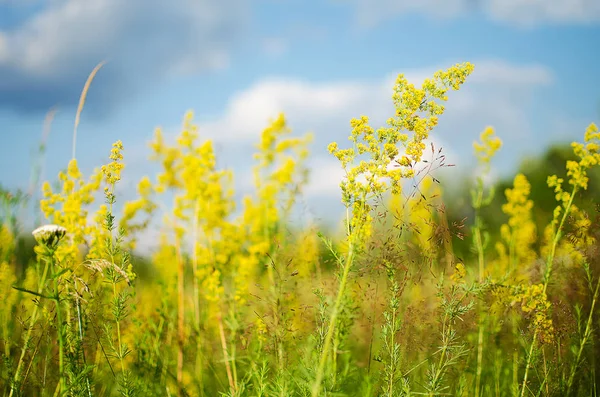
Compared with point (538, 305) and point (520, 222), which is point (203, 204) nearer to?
point (538, 305)

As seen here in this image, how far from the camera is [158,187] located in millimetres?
3211

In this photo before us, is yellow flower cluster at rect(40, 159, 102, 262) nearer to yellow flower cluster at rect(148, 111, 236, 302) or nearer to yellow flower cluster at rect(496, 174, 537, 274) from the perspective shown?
yellow flower cluster at rect(148, 111, 236, 302)

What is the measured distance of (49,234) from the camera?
2.51m

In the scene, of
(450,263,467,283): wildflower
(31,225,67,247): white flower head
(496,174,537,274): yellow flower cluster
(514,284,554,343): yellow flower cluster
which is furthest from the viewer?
(496,174,537,274): yellow flower cluster

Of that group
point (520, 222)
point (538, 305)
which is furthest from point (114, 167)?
point (520, 222)

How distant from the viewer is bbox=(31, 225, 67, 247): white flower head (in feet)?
8.14

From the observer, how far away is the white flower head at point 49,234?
2480 mm

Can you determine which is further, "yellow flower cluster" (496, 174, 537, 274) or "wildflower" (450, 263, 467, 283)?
"yellow flower cluster" (496, 174, 537, 274)

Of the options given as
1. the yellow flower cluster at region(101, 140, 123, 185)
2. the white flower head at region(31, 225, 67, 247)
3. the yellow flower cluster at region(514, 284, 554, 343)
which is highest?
the yellow flower cluster at region(101, 140, 123, 185)

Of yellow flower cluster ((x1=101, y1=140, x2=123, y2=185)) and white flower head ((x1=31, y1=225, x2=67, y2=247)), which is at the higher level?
yellow flower cluster ((x1=101, y1=140, x2=123, y2=185))

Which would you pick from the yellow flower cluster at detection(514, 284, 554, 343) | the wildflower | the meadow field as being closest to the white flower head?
the meadow field

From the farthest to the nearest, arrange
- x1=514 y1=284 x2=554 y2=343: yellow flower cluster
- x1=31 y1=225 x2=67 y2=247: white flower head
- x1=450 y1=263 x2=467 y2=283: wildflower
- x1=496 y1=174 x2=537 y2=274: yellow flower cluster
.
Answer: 1. x1=496 y1=174 x2=537 y2=274: yellow flower cluster
2. x1=514 y1=284 x2=554 y2=343: yellow flower cluster
3. x1=450 y1=263 x2=467 y2=283: wildflower
4. x1=31 y1=225 x2=67 y2=247: white flower head

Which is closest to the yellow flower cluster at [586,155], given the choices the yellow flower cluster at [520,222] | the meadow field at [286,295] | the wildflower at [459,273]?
the meadow field at [286,295]

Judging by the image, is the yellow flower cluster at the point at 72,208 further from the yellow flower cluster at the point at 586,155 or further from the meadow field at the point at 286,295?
the yellow flower cluster at the point at 586,155
